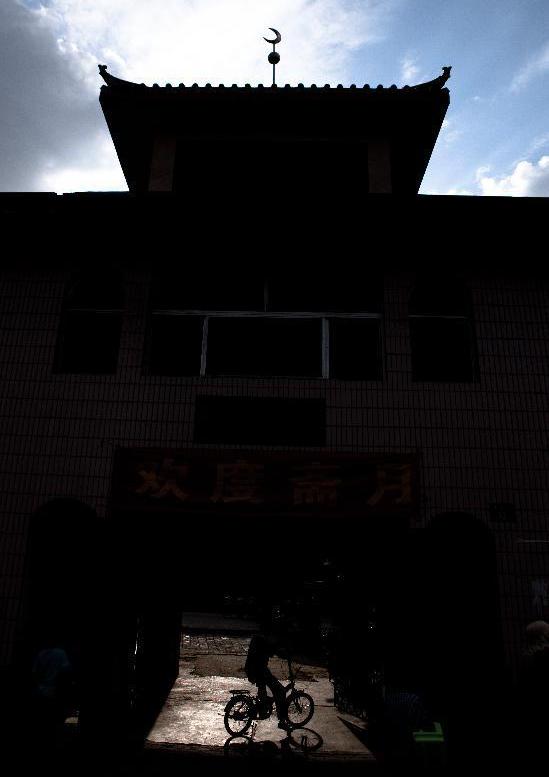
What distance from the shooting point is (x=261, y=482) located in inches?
335

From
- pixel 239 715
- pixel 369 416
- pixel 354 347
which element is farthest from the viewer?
pixel 239 715

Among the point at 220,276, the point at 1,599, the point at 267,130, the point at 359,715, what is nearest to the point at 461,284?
the point at 220,276

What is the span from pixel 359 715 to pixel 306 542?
237 inches

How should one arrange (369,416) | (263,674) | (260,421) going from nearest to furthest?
1. (369,416)
2. (260,421)
3. (263,674)

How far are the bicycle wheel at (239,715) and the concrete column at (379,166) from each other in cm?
1015

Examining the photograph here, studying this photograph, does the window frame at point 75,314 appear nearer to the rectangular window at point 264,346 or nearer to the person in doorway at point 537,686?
the rectangular window at point 264,346

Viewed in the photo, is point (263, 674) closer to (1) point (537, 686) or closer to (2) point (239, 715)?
(2) point (239, 715)

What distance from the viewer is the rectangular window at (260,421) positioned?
887cm

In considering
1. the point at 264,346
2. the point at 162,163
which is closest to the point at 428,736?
the point at 264,346

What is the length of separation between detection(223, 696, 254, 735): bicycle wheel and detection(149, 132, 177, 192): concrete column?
395 inches

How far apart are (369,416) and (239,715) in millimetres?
6394

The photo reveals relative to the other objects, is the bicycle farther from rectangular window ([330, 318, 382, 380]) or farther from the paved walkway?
rectangular window ([330, 318, 382, 380])

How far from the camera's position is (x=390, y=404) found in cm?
889

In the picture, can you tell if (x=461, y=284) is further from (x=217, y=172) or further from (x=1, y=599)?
(x=1, y=599)
